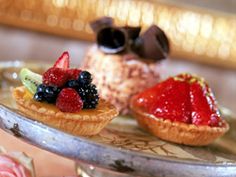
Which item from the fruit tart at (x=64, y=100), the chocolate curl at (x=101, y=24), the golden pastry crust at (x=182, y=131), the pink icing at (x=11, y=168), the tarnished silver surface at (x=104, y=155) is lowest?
the pink icing at (x=11, y=168)

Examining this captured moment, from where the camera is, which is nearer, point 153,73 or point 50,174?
point 50,174

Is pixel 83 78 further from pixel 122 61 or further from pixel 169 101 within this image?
pixel 122 61

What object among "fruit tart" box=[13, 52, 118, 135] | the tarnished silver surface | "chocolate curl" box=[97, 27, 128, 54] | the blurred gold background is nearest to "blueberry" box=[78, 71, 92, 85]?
"fruit tart" box=[13, 52, 118, 135]

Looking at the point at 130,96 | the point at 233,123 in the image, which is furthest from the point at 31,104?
the point at 233,123

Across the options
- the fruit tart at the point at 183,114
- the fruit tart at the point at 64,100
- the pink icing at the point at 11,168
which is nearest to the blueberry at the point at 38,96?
the fruit tart at the point at 64,100

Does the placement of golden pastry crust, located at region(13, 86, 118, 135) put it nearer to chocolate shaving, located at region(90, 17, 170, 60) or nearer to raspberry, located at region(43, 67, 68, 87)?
raspberry, located at region(43, 67, 68, 87)

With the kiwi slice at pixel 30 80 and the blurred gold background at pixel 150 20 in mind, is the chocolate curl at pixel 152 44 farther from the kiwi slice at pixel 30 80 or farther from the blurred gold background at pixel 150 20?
the blurred gold background at pixel 150 20

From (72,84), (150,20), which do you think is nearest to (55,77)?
(72,84)

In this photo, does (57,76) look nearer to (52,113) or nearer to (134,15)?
(52,113)
